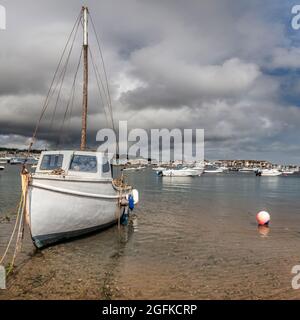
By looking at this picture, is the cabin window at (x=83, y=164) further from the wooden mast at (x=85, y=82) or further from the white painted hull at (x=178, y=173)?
the white painted hull at (x=178, y=173)

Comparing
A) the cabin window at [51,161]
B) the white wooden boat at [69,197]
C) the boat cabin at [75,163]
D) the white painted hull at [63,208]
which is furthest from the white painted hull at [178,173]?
the cabin window at [51,161]

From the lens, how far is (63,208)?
47.6ft

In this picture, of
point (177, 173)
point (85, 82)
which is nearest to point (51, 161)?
point (85, 82)

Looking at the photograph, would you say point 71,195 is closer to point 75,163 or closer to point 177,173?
point 75,163

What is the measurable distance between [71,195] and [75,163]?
9.04ft

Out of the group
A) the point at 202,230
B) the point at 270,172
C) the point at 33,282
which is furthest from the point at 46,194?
the point at 270,172

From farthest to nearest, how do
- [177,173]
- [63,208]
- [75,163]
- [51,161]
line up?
[177,173] < [51,161] < [75,163] < [63,208]

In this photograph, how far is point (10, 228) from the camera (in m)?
19.4

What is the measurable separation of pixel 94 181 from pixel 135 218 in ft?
31.6

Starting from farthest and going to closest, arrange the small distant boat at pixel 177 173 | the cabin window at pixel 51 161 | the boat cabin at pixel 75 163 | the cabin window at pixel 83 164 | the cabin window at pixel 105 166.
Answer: the small distant boat at pixel 177 173 → the cabin window at pixel 105 166 → the cabin window at pixel 51 161 → the cabin window at pixel 83 164 → the boat cabin at pixel 75 163

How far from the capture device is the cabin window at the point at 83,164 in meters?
17.0

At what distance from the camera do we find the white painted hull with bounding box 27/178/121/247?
Answer: 44.9 ft

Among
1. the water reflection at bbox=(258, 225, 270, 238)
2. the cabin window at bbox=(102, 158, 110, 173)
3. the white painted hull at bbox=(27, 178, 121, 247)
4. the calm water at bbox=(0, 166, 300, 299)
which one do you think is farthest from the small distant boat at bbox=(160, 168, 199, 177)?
the white painted hull at bbox=(27, 178, 121, 247)
